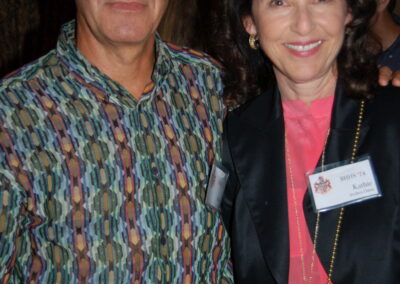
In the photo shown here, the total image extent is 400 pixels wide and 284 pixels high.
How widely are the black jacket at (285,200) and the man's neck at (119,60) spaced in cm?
37

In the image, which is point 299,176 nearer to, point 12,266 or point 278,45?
point 278,45

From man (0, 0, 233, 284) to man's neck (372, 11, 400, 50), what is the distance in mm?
1954

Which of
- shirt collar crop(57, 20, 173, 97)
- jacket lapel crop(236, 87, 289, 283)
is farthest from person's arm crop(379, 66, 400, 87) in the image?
shirt collar crop(57, 20, 173, 97)

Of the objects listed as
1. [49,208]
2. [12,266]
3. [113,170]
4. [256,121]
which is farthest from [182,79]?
[12,266]

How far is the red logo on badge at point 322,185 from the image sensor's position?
1.73m

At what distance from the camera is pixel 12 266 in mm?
1673

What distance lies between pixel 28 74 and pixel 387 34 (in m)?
2.46

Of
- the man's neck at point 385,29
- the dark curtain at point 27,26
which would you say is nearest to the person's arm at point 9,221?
the man's neck at point 385,29

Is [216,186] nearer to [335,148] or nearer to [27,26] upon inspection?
[335,148]

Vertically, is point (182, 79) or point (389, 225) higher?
point (182, 79)

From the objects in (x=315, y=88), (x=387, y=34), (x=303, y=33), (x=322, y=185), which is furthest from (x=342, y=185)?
(x=387, y=34)

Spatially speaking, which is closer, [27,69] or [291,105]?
[27,69]

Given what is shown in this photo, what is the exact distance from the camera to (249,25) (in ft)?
6.77

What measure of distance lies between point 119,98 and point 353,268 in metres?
0.87
